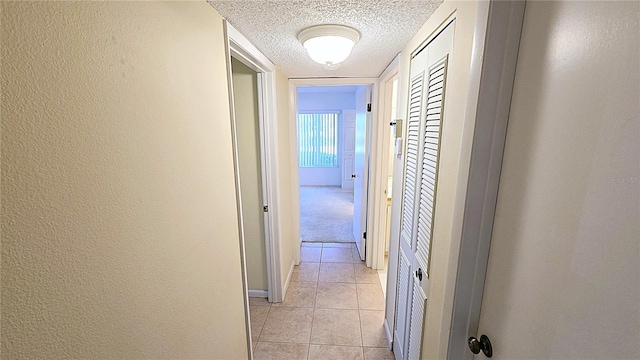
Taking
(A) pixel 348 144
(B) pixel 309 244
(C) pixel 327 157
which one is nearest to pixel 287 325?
(B) pixel 309 244

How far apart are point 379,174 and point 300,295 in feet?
4.60

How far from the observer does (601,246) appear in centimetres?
47

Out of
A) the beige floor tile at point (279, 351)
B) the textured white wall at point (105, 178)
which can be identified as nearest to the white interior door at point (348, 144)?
the beige floor tile at point (279, 351)

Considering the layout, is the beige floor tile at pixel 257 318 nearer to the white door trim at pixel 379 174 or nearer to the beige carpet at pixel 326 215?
the white door trim at pixel 379 174

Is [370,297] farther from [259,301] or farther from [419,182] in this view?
[419,182]

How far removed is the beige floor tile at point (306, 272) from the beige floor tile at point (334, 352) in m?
0.85

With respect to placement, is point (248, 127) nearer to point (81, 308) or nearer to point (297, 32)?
point (297, 32)

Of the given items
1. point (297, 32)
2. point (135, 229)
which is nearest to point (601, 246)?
point (135, 229)

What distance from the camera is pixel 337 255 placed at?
3.18 m

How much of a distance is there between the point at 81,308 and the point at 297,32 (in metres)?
1.29

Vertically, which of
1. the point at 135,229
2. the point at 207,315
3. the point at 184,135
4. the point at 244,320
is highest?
the point at 184,135

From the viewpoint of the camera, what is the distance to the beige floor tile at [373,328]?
1.91 metres

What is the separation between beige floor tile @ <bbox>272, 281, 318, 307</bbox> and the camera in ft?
7.66

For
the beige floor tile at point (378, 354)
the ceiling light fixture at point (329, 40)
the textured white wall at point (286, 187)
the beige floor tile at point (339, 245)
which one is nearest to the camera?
the ceiling light fixture at point (329, 40)
